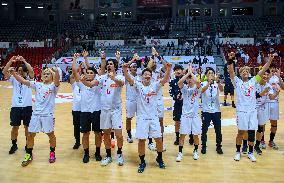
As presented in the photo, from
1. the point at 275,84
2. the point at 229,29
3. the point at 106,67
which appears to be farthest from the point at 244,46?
the point at 106,67

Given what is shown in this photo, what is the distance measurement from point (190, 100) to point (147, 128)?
1.21 metres

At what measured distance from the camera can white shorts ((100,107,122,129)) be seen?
677 cm

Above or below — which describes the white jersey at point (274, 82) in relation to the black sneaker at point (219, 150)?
above

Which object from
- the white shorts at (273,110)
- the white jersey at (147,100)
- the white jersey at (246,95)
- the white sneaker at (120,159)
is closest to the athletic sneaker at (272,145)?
the white shorts at (273,110)

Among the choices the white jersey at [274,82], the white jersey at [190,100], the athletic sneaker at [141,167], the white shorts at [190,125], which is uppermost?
the white jersey at [274,82]

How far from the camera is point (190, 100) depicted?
283 inches

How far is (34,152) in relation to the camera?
7.70 m

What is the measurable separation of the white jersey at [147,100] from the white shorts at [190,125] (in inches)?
34.8

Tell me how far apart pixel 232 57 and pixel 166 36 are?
79.8 ft

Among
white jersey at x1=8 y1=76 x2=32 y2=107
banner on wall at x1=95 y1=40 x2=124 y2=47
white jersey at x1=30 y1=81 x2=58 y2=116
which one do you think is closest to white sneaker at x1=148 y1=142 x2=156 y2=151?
white jersey at x1=30 y1=81 x2=58 y2=116

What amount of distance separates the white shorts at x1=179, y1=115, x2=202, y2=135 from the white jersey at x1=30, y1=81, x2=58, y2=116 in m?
2.52

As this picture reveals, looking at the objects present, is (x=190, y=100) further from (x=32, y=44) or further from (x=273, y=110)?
(x=32, y=44)

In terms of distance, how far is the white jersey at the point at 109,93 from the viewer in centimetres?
677

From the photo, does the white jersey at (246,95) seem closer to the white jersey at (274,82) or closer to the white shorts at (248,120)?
the white shorts at (248,120)
